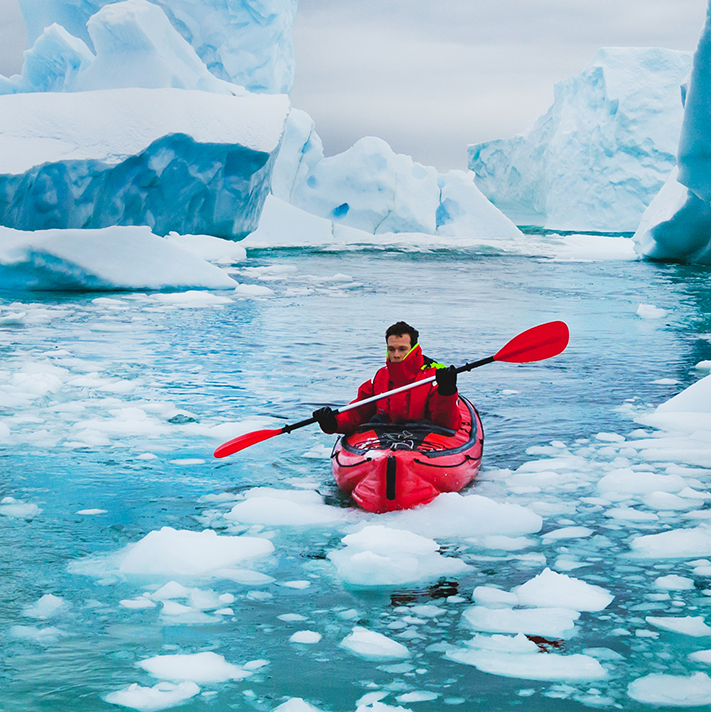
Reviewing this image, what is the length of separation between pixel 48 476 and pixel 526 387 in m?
3.34

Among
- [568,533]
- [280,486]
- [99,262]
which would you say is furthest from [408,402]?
[99,262]

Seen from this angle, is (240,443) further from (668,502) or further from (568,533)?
(668,502)

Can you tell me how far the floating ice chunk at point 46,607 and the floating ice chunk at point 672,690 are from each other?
5.30ft

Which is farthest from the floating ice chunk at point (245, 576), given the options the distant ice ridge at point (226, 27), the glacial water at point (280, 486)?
the distant ice ridge at point (226, 27)

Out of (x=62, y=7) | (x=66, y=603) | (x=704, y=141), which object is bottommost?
(x=66, y=603)

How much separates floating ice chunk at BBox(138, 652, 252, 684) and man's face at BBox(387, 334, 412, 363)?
174cm

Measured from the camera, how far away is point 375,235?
80.8 feet

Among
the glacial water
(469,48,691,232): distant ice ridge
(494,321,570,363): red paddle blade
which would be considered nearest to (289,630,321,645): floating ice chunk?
the glacial water

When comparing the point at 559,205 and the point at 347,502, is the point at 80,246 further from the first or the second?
the point at 559,205

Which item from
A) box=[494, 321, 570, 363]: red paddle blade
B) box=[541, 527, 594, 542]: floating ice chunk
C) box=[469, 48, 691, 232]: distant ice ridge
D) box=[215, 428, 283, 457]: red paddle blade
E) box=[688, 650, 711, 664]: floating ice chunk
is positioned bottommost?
box=[541, 527, 594, 542]: floating ice chunk

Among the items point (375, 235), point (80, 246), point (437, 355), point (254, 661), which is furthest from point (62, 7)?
point (254, 661)

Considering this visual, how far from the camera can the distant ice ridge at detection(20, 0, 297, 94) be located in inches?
878

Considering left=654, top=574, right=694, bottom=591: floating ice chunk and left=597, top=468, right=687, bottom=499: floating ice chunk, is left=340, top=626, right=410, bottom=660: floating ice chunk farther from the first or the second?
left=597, top=468, right=687, bottom=499: floating ice chunk

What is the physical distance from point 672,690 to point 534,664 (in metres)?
0.34
